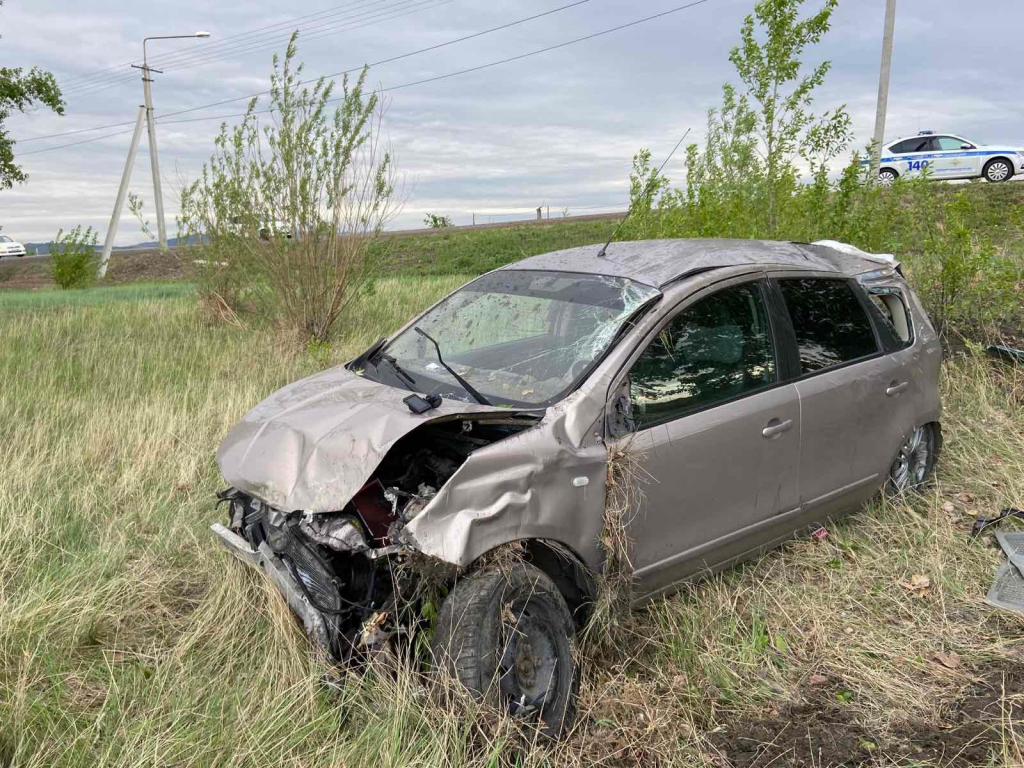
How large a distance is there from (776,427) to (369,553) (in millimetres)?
1996

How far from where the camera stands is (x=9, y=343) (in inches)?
407

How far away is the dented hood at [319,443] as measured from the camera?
2.94 metres

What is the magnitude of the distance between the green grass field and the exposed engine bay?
187mm

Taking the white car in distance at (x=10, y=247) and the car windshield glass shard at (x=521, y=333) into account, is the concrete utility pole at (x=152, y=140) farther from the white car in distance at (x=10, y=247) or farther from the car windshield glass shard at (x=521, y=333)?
the car windshield glass shard at (x=521, y=333)

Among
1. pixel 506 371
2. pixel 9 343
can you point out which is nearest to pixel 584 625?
pixel 506 371

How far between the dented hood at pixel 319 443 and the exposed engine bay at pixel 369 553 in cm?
10

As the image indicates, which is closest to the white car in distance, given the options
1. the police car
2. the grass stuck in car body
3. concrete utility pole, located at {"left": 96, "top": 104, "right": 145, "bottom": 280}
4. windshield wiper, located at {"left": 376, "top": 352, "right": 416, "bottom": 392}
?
concrete utility pole, located at {"left": 96, "top": 104, "right": 145, "bottom": 280}

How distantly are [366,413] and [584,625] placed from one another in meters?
1.21

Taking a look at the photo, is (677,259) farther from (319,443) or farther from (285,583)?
(285,583)

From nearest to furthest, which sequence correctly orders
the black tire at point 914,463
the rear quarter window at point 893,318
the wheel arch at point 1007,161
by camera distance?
the rear quarter window at point 893,318, the black tire at point 914,463, the wheel arch at point 1007,161

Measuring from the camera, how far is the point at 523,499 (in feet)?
9.59

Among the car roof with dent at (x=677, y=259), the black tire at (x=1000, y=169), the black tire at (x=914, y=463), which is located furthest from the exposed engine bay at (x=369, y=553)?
the black tire at (x=1000, y=169)

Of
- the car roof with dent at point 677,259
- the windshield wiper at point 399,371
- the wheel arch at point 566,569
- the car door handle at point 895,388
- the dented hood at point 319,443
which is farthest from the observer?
the car door handle at point 895,388

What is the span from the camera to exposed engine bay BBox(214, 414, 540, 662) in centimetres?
286
